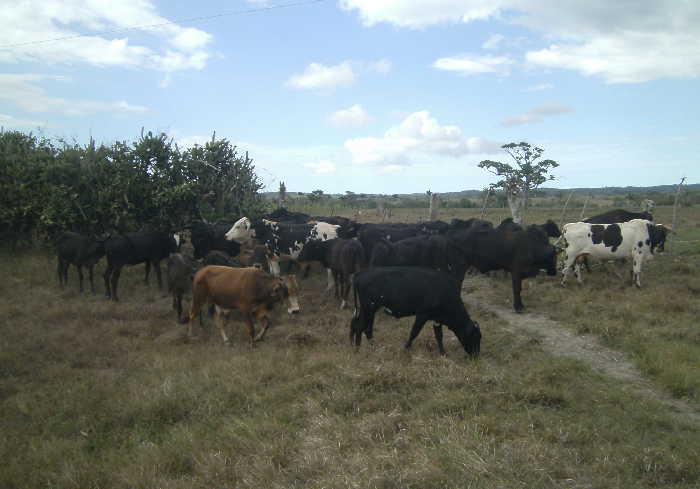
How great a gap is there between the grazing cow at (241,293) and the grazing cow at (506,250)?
4.68m

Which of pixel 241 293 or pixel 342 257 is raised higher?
pixel 342 257

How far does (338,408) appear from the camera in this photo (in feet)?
19.8

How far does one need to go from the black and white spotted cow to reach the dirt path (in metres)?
4.77

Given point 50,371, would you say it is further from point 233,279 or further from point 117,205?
point 117,205

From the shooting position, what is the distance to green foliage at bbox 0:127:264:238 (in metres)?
16.4

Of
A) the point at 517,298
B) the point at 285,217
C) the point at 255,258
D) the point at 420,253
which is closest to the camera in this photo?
the point at 517,298

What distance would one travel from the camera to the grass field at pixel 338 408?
15.5 ft

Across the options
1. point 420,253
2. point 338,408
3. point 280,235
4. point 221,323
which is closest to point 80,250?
point 280,235

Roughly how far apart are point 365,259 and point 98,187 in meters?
9.76

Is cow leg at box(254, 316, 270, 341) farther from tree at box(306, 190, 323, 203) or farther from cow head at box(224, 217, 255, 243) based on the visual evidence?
tree at box(306, 190, 323, 203)

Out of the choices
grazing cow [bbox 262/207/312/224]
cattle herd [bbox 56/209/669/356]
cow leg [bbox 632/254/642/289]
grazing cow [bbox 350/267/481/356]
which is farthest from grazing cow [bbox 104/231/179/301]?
cow leg [bbox 632/254/642/289]

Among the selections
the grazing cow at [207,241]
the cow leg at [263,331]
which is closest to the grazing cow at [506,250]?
the cow leg at [263,331]

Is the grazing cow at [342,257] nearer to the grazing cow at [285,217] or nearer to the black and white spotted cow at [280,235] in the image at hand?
the black and white spotted cow at [280,235]

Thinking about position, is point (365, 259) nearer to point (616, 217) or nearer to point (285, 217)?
point (285, 217)
